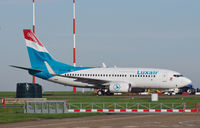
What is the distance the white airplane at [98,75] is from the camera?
69625mm

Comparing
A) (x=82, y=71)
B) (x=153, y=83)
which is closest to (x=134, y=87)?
(x=153, y=83)

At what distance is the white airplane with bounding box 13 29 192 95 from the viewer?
69.6 m

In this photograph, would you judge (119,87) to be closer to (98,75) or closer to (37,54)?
(98,75)

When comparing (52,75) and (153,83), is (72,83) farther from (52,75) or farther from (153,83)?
(153,83)

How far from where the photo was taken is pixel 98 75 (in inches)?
2822

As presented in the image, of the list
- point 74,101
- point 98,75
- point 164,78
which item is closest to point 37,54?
point 98,75

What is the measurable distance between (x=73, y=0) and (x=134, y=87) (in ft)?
75.5

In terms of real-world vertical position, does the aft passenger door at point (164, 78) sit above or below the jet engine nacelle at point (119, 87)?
above

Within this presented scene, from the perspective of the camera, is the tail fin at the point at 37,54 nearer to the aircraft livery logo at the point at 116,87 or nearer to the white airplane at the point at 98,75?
the white airplane at the point at 98,75

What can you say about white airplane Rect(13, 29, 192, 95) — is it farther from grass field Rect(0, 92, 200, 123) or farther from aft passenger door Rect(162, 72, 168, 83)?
grass field Rect(0, 92, 200, 123)

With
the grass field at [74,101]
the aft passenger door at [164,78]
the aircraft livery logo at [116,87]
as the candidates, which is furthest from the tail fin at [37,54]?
the aft passenger door at [164,78]

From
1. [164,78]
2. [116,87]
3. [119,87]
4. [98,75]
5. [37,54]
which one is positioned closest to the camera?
[119,87]

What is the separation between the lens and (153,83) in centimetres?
7006

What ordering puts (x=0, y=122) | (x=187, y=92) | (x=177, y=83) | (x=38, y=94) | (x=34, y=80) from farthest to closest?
(x=187, y=92), (x=34, y=80), (x=177, y=83), (x=38, y=94), (x=0, y=122)
